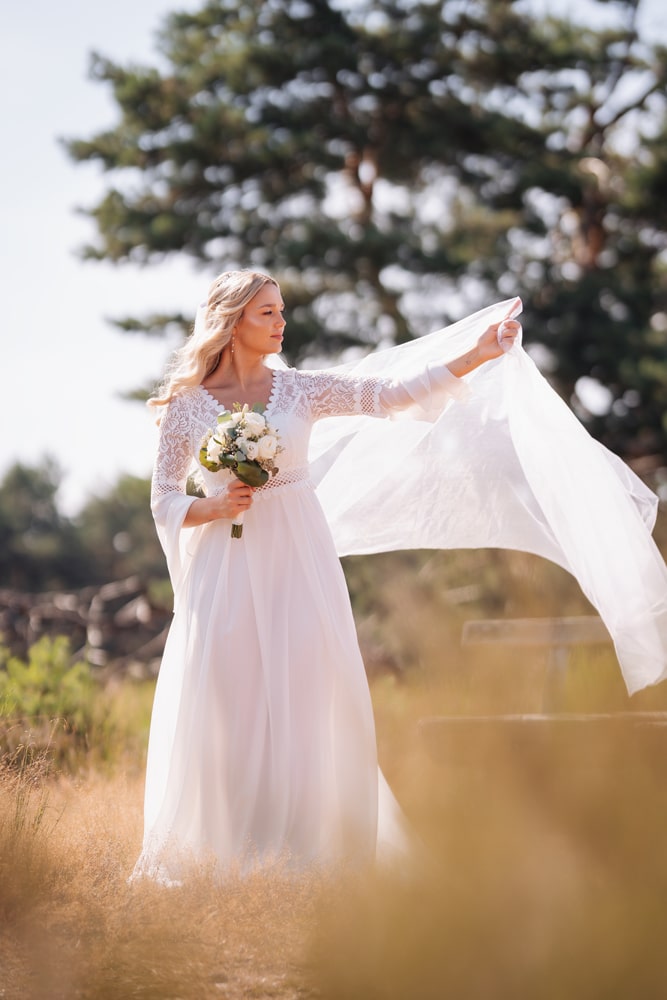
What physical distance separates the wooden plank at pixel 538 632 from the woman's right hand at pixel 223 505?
333 cm

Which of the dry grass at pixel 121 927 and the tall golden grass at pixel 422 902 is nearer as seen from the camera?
the tall golden grass at pixel 422 902

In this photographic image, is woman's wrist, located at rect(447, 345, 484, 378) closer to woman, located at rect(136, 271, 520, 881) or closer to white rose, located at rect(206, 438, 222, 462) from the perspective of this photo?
woman, located at rect(136, 271, 520, 881)

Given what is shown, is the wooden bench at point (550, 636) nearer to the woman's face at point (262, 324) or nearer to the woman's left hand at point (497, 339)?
the woman's left hand at point (497, 339)

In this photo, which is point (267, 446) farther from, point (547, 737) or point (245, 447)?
point (547, 737)

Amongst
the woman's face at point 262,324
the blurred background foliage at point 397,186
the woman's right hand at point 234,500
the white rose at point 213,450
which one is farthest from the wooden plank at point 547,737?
the blurred background foliage at point 397,186

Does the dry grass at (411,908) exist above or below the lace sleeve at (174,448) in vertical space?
below

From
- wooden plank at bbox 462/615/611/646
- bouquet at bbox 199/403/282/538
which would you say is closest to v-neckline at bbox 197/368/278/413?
bouquet at bbox 199/403/282/538

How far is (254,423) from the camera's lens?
4270 millimetres

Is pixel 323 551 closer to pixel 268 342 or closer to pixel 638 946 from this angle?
pixel 268 342

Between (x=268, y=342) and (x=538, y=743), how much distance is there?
2104 mm

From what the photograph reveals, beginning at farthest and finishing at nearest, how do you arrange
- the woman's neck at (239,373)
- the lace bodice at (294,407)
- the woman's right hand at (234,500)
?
the woman's neck at (239,373) → the lace bodice at (294,407) → the woman's right hand at (234,500)

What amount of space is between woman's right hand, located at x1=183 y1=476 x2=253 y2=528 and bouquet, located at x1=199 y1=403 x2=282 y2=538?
0.17 ft

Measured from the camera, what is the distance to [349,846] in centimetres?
442

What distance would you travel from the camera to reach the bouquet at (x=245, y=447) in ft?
14.0
